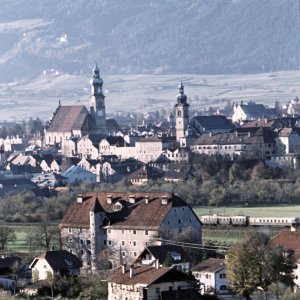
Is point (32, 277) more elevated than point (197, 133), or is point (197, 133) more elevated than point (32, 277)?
point (197, 133)

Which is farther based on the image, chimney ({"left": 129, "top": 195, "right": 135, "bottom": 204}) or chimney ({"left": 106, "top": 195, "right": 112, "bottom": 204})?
chimney ({"left": 106, "top": 195, "right": 112, "bottom": 204})

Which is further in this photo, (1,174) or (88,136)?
(88,136)

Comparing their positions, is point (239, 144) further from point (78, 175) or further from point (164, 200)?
point (164, 200)

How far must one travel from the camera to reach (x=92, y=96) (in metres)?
102

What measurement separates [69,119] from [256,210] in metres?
49.7

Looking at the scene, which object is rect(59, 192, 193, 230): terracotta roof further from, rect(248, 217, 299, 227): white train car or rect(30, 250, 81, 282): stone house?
rect(248, 217, 299, 227): white train car

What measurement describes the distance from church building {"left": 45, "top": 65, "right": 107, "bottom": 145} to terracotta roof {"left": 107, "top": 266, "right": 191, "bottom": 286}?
67.0 m

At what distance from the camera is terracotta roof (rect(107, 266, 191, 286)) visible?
1222 inches

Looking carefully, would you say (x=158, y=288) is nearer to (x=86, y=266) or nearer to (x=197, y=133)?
(x=86, y=266)

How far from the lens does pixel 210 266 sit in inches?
1316

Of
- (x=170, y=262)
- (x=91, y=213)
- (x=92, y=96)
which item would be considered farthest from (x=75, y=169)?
(x=170, y=262)

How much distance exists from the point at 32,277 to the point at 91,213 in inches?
177

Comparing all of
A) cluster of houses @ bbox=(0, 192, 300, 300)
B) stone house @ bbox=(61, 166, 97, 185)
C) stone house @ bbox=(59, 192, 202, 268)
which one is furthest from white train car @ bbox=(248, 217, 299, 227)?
stone house @ bbox=(61, 166, 97, 185)

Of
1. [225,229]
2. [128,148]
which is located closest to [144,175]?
[128,148]
